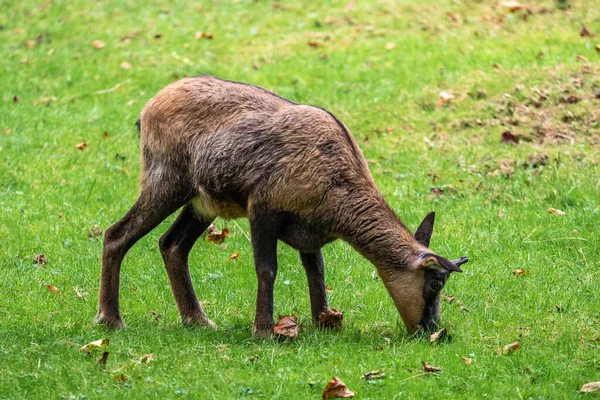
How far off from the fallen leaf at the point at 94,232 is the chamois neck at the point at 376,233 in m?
3.41

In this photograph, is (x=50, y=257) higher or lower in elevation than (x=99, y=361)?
lower

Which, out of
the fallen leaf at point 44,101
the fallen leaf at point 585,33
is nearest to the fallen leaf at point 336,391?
the fallen leaf at point 44,101

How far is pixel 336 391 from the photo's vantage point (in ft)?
19.7

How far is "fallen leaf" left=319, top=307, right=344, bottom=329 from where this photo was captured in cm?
743

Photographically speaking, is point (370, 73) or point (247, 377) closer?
point (247, 377)

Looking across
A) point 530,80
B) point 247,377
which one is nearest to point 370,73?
point 530,80

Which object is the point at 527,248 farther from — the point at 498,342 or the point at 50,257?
the point at 50,257

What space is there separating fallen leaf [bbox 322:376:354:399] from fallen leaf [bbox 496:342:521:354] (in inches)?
57.3

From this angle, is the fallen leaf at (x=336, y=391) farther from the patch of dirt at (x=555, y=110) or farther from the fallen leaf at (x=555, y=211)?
the patch of dirt at (x=555, y=110)

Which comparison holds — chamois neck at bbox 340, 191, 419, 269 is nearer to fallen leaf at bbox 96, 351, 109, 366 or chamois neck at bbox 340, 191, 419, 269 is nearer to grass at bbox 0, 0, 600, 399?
grass at bbox 0, 0, 600, 399

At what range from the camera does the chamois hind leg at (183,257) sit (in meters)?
7.83

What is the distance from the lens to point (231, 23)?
650 inches

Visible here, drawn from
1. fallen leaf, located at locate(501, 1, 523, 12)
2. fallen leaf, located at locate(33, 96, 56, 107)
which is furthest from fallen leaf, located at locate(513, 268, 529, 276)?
fallen leaf, located at locate(33, 96, 56, 107)

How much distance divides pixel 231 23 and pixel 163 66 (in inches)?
86.5
